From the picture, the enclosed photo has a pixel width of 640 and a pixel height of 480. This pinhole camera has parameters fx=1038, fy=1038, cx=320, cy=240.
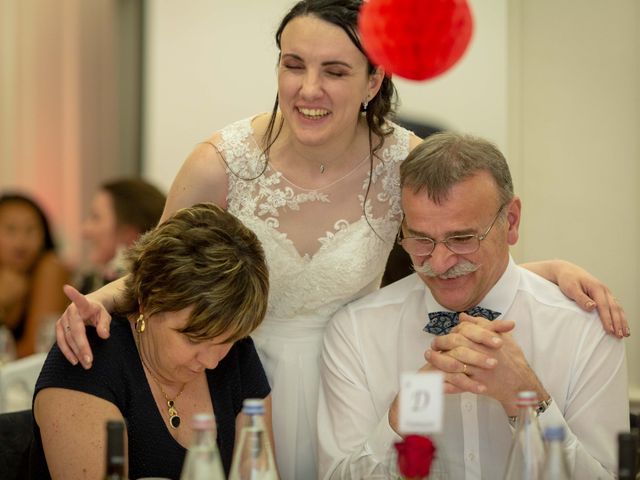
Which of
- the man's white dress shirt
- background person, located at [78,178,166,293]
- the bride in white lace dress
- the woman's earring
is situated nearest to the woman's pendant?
the woman's earring

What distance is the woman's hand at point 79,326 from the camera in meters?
2.20

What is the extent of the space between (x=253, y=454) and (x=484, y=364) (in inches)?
23.4

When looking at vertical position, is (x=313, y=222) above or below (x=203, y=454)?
above

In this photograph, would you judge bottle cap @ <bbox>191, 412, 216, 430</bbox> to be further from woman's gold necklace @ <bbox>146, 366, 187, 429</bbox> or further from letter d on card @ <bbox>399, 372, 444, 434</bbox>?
woman's gold necklace @ <bbox>146, 366, 187, 429</bbox>

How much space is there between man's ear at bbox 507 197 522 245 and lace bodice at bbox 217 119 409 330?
41cm

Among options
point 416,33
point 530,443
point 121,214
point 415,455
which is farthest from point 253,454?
point 121,214

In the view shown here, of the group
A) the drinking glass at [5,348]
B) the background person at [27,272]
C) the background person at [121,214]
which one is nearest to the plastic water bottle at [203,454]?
the drinking glass at [5,348]

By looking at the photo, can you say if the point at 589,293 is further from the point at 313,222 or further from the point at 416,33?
the point at 416,33

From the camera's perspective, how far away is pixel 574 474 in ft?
7.16

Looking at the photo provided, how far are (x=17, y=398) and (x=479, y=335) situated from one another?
2.09m

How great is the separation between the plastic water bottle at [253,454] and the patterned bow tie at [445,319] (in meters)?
0.73

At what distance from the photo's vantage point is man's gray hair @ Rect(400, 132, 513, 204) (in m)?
2.39

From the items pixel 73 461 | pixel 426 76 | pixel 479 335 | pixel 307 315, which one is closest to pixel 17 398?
pixel 307 315

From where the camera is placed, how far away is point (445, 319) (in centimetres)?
246
